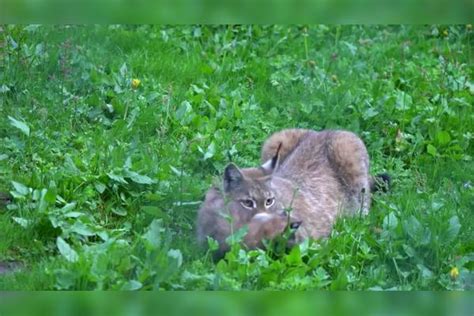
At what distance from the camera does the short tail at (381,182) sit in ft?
19.6

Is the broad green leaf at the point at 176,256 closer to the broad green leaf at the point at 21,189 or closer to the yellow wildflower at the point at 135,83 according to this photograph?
the broad green leaf at the point at 21,189

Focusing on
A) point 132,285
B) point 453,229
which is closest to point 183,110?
point 453,229

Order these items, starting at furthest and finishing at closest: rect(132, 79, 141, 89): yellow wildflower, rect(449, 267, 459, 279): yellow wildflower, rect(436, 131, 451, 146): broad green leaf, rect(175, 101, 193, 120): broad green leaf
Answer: rect(436, 131, 451, 146): broad green leaf, rect(132, 79, 141, 89): yellow wildflower, rect(175, 101, 193, 120): broad green leaf, rect(449, 267, 459, 279): yellow wildflower

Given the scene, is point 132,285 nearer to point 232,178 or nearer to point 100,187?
point 232,178

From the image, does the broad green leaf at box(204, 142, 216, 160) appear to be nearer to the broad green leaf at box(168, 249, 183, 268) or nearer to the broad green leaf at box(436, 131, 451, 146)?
the broad green leaf at box(168, 249, 183, 268)

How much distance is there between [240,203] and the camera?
483cm

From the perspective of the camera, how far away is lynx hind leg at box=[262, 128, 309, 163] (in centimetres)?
626

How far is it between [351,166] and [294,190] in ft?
3.19

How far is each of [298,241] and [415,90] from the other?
3.25 m

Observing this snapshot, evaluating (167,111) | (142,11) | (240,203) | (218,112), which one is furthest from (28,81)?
(142,11)

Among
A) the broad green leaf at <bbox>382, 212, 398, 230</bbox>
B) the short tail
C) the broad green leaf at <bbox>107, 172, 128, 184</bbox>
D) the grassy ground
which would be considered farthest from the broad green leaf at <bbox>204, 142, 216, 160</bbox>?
the broad green leaf at <bbox>382, 212, 398, 230</bbox>

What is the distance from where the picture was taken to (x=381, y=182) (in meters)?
6.00

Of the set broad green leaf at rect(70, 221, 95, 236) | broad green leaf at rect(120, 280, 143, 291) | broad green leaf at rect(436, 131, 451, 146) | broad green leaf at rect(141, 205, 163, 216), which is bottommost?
broad green leaf at rect(120, 280, 143, 291)

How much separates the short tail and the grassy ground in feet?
0.32
